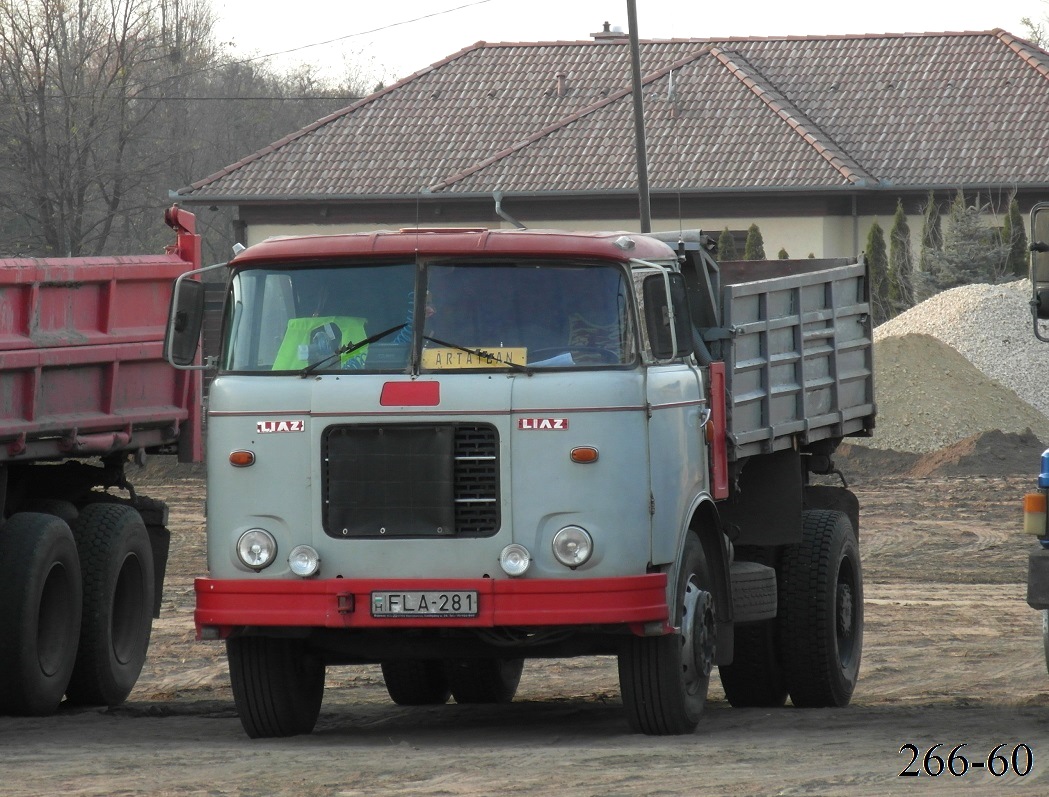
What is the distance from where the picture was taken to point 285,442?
26.6ft

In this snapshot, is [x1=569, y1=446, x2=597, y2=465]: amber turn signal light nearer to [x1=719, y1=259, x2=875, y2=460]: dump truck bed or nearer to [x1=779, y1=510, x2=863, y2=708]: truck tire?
[x1=719, y1=259, x2=875, y2=460]: dump truck bed

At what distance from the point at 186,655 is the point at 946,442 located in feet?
60.8

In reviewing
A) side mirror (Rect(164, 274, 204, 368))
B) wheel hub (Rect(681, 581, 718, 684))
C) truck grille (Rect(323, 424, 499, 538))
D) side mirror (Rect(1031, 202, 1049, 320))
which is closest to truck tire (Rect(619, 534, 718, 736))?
wheel hub (Rect(681, 581, 718, 684))

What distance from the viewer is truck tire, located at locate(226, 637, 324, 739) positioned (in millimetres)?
8562

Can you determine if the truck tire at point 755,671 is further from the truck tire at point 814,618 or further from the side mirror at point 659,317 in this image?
the side mirror at point 659,317

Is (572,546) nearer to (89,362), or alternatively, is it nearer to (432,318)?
(432,318)

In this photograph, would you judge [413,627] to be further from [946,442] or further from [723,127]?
[723,127]

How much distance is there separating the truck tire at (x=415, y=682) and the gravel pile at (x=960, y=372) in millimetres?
18435

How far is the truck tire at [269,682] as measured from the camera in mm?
8562

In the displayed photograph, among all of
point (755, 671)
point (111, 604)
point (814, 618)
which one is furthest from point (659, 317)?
point (111, 604)

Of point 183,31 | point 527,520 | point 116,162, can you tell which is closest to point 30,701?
point 527,520

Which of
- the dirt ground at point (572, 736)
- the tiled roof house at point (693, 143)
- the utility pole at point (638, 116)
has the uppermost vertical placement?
the tiled roof house at point (693, 143)

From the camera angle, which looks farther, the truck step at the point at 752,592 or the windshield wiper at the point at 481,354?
the truck step at the point at 752,592

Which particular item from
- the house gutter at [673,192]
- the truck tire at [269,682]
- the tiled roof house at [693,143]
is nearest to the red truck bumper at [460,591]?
the truck tire at [269,682]
